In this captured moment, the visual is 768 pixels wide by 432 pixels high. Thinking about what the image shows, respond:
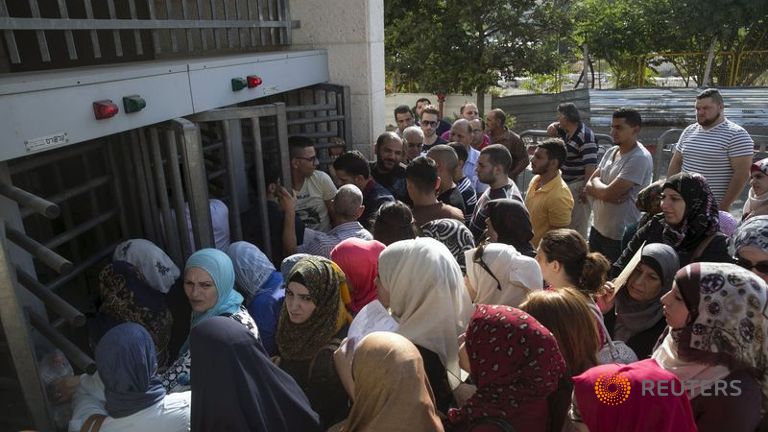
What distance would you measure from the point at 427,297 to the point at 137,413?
4.21ft

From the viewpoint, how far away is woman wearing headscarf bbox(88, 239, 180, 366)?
287 cm

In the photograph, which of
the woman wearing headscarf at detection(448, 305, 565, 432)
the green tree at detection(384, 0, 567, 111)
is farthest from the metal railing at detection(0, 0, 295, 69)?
the green tree at detection(384, 0, 567, 111)

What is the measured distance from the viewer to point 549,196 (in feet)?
13.7

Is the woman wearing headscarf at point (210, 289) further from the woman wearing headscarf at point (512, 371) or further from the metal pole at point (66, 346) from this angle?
the woman wearing headscarf at point (512, 371)

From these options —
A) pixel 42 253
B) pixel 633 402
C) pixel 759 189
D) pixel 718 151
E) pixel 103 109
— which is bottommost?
pixel 633 402

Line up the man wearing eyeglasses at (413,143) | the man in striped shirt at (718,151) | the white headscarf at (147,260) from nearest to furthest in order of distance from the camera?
1. the white headscarf at (147,260)
2. the man in striped shirt at (718,151)
3. the man wearing eyeglasses at (413,143)

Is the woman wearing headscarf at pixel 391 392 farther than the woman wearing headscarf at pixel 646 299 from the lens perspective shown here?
No

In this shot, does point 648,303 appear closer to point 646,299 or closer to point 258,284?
point 646,299

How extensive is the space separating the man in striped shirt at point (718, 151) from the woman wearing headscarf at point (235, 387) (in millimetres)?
3868

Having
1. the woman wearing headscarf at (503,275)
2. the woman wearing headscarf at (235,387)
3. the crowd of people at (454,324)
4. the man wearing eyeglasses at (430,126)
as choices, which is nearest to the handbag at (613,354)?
the crowd of people at (454,324)

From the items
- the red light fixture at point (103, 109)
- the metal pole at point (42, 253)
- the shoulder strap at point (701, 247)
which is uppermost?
the red light fixture at point (103, 109)

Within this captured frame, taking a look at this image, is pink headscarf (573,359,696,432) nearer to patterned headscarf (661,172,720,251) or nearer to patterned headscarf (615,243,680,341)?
patterned headscarf (615,243,680,341)

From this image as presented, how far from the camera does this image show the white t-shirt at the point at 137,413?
7.24ft

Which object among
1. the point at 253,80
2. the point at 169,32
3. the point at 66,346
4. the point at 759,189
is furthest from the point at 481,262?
the point at 169,32
